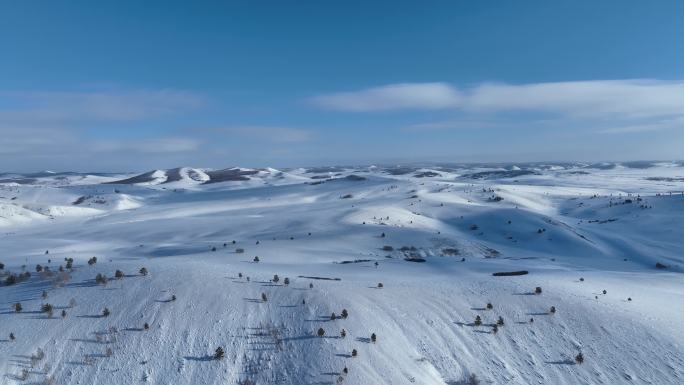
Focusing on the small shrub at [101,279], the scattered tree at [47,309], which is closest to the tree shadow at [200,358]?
the scattered tree at [47,309]

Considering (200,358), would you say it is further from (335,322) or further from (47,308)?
(47,308)

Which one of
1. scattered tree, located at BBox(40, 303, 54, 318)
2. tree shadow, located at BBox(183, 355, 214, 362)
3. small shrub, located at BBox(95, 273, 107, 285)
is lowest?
tree shadow, located at BBox(183, 355, 214, 362)

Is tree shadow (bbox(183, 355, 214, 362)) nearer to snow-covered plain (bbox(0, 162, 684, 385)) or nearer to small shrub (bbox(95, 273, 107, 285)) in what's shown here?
snow-covered plain (bbox(0, 162, 684, 385))

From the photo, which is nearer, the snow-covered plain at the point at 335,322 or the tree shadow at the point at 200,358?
the snow-covered plain at the point at 335,322

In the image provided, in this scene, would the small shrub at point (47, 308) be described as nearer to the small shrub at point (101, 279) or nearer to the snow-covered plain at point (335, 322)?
the snow-covered plain at point (335, 322)

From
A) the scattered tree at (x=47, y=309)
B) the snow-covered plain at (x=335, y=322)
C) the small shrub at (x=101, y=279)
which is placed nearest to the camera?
the snow-covered plain at (x=335, y=322)

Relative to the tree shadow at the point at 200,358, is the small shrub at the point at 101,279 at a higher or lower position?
higher

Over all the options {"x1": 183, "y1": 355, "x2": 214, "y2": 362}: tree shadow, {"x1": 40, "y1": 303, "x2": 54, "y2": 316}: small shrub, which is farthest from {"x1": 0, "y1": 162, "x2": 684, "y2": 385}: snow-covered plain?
{"x1": 40, "y1": 303, "x2": 54, "y2": 316}: small shrub

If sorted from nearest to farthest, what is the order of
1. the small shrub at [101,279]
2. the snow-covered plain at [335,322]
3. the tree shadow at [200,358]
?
the snow-covered plain at [335,322] → the tree shadow at [200,358] → the small shrub at [101,279]

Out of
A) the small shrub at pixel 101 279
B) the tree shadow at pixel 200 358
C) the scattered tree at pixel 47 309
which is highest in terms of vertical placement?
the small shrub at pixel 101 279

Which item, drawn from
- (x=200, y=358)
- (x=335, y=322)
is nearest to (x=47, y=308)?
(x=200, y=358)

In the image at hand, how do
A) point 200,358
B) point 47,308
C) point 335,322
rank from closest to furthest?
1. point 200,358
2. point 335,322
3. point 47,308
